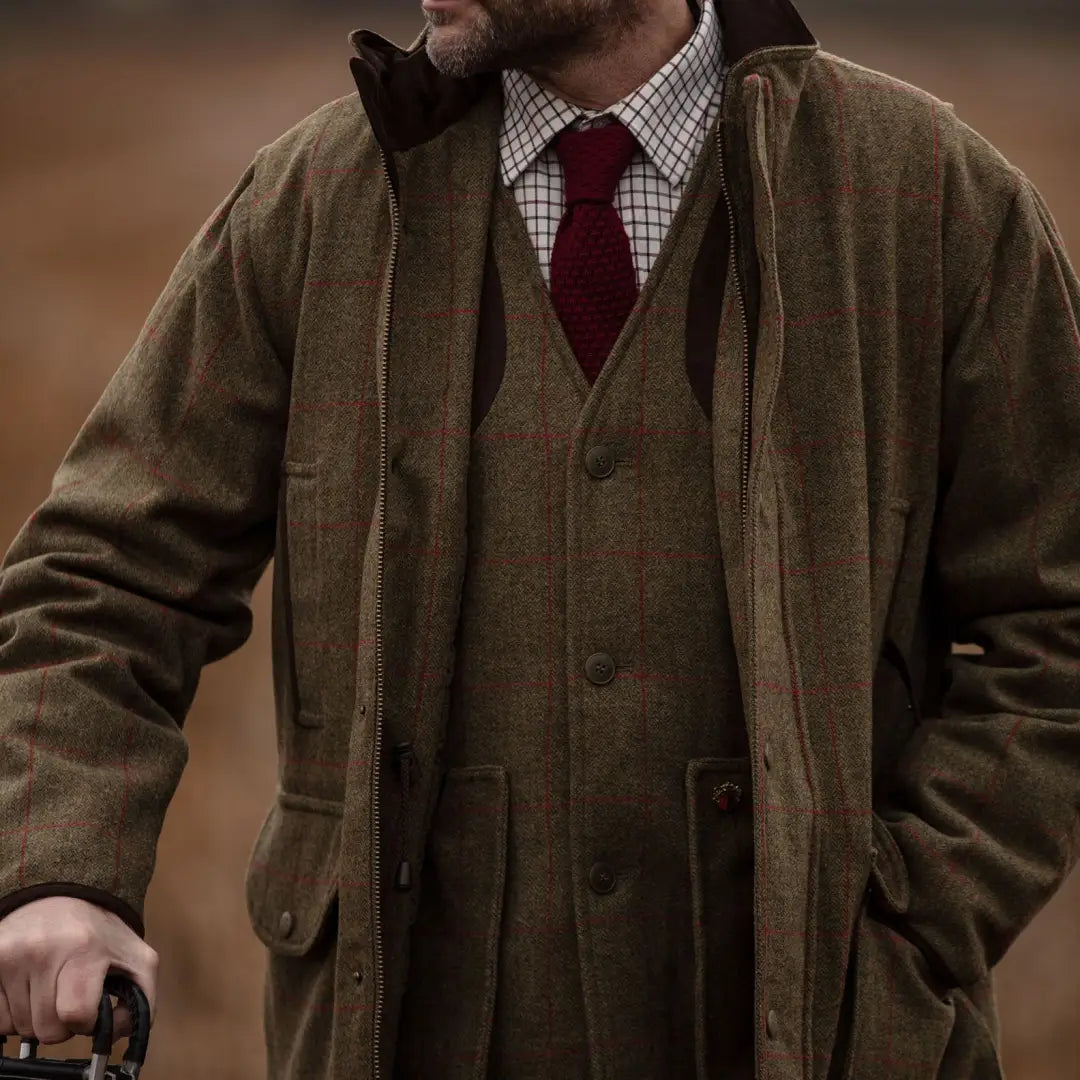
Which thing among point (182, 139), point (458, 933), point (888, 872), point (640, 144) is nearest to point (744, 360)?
point (640, 144)

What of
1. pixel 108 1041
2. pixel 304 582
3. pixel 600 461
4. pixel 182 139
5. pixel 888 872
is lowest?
pixel 182 139

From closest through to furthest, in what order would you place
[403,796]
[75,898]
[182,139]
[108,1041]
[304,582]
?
1. [108,1041]
2. [75,898]
3. [403,796]
4. [304,582]
5. [182,139]

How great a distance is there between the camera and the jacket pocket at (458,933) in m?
1.58

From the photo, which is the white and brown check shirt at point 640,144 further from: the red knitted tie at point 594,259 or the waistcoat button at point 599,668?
the waistcoat button at point 599,668

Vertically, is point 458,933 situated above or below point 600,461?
below

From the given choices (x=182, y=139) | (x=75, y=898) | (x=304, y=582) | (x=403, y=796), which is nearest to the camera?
(x=75, y=898)

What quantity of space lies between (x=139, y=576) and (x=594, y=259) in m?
0.52

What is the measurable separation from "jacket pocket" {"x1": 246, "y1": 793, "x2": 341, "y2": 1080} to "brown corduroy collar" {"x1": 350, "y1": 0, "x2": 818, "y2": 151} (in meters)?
0.65

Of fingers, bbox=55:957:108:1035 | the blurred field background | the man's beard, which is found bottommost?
the blurred field background

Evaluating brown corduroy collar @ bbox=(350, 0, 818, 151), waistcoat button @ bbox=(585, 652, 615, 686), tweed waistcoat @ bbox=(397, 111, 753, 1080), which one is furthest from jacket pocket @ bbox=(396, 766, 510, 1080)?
brown corduroy collar @ bbox=(350, 0, 818, 151)

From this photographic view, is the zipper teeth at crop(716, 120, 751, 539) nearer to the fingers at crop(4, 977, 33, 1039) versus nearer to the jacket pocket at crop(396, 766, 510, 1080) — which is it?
the jacket pocket at crop(396, 766, 510, 1080)

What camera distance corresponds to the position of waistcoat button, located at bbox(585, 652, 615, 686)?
158 centimetres

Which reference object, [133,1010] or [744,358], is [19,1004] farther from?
[744,358]

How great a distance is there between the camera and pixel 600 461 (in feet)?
5.20
